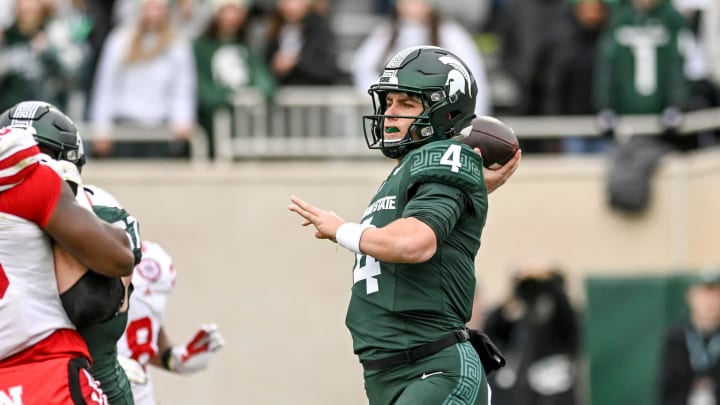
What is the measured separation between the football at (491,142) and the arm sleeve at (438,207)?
640mm

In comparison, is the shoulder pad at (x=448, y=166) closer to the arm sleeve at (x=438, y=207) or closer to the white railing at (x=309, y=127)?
the arm sleeve at (x=438, y=207)

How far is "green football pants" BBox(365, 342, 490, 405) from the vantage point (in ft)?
19.4

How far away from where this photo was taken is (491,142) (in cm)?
654

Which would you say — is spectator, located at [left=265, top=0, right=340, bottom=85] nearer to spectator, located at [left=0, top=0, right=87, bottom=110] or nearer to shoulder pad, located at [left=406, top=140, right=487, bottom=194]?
spectator, located at [left=0, top=0, right=87, bottom=110]

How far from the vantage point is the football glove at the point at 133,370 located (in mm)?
7090

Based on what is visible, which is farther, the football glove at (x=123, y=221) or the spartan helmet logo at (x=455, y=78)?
the spartan helmet logo at (x=455, y=78)

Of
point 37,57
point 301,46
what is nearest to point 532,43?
point 301,46

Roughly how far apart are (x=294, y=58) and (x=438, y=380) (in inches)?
297

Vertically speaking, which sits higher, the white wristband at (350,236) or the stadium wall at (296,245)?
the white wristband at (350,236)

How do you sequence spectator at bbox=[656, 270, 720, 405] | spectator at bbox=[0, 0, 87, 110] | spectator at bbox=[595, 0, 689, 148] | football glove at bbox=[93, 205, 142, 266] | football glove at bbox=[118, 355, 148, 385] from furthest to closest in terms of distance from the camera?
1. spectator at bbox=[595, 0, 689, 148]
2. spectator at bbox=[0, 0, 87, 110]
3. spectator at bbox=[656, 270, 720, 405]
4. football glove at bbox=[118, 355, 148, 385]
5. football glove at bbox=[93, 205, 142, 266]

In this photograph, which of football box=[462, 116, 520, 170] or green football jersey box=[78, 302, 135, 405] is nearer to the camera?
green football jersey box=[78, 302, 135, 405]

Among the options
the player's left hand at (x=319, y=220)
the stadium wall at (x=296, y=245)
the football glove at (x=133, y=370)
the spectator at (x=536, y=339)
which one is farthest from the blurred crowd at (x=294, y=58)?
the player's left hand at (x=319, y=220)

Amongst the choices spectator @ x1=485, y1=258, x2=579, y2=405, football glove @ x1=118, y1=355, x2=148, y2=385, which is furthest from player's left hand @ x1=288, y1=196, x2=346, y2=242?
spectator @ x1=485, y1=258, x2=579, y2=405

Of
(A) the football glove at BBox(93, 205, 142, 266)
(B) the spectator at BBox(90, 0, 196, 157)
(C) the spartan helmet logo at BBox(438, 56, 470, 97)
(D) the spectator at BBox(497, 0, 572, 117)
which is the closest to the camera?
(A) the football glove at BBox(93, 205, 142, 266)
